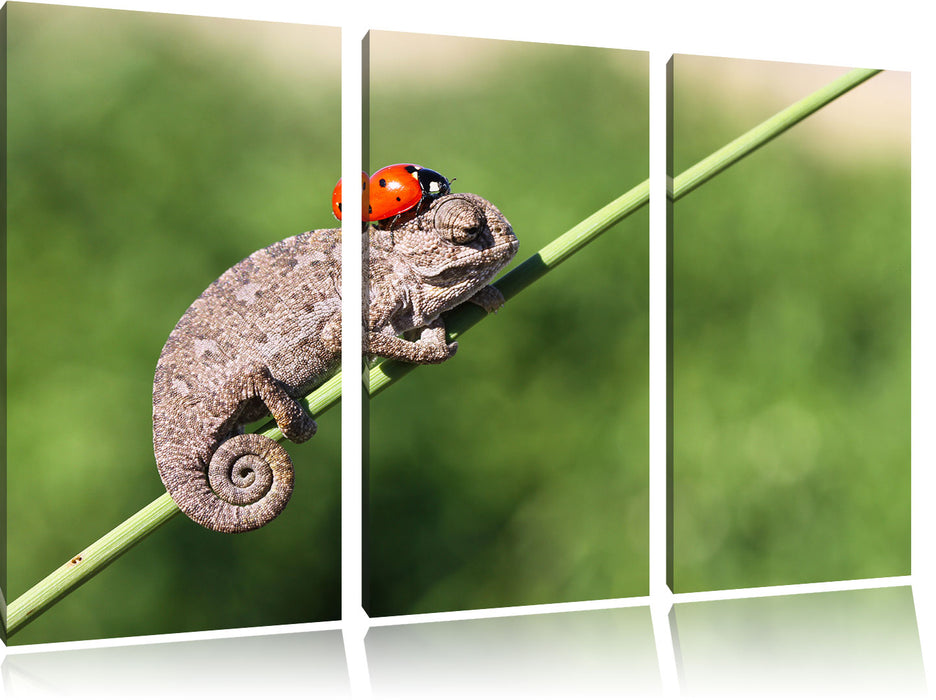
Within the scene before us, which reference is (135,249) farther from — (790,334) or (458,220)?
(790,334)

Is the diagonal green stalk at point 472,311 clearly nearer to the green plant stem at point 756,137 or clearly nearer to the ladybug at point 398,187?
the green plant stem at point 756,137

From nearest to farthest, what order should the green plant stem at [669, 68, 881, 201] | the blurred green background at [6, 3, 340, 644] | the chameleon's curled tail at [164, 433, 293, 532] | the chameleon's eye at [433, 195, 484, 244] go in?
1. the blurred green background at [6, 3, 340, 644]
2. the chameleon's curled tail at [164, 433, 293, 532]
3. the chameleon's eye at [433, 195, 484, 244]
4. the green plant stem at [669, 68, 881, 201]

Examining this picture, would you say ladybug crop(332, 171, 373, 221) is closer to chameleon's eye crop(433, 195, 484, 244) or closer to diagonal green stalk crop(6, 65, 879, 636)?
chameleon's eye crop(433, 195, 484, 244)

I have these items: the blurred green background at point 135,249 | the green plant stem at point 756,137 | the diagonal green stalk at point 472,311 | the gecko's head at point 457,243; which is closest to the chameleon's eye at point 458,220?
the gecko's head at point 457,243

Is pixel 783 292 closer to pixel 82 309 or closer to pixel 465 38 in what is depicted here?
pixel 465 38

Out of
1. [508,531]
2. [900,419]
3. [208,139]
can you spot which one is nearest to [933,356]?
[900,419]

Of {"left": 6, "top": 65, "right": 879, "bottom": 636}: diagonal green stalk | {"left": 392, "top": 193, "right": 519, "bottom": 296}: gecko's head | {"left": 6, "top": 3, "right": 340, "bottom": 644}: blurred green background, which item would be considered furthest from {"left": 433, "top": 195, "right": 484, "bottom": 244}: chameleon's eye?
{"left": 6, "top": 3, "right": 340, "bottom": 644}: blurred green background

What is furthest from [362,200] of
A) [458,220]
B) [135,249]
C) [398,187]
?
[135,249]
